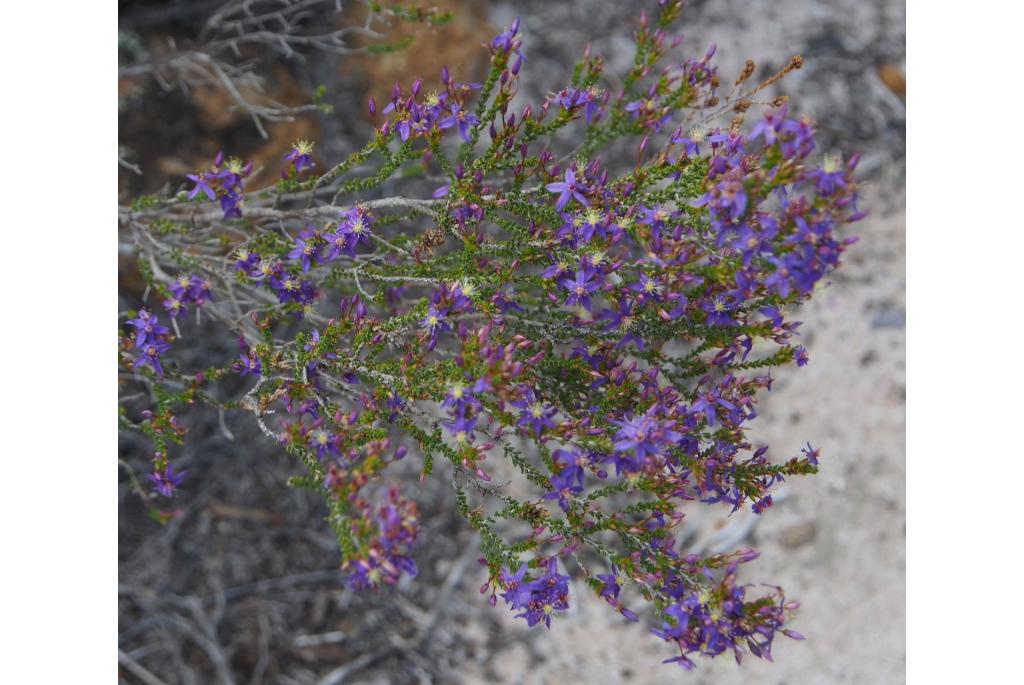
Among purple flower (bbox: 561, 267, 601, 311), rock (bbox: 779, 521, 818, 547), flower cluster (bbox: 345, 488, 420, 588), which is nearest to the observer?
flower cluster (bbox: 345, 488, 420, 588)

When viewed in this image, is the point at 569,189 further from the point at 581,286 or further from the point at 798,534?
the point at 798,534

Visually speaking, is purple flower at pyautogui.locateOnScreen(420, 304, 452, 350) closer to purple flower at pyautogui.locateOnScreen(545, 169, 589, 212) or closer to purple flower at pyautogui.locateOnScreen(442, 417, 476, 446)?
purple flower at pyautogui.locateOnScreen(442, 417, 476, 446)

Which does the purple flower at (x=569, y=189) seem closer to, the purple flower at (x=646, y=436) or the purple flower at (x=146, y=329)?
the purple flower at (x=646, y=436)

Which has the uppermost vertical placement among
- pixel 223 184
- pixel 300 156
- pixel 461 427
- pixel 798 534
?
pixel 798 534

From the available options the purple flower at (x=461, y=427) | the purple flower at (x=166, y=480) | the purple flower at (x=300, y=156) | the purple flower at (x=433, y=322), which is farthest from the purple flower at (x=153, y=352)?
the purple flower at (x=461, y=427)

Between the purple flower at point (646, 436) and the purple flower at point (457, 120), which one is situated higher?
the purple flower at point (457, 120)

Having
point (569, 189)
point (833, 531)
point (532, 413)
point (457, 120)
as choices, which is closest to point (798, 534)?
point (833, 531)

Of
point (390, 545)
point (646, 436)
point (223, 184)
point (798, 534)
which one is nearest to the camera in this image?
point (390, 545)

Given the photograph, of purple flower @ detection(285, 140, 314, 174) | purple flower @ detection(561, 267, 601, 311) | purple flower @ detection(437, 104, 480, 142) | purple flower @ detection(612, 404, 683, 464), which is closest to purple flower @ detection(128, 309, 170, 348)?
purple flower @ detection(285, 140, 314, 174)
